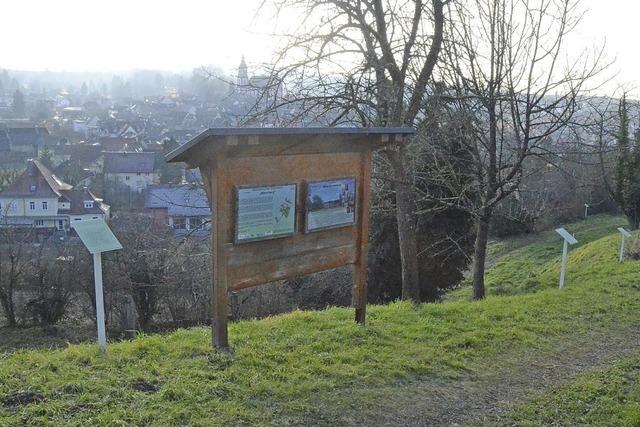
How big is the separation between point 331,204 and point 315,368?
1.80 metres

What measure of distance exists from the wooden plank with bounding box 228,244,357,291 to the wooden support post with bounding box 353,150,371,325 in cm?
11

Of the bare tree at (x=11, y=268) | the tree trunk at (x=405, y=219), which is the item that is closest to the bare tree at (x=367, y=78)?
the tree trunk at (x=405, y=219)

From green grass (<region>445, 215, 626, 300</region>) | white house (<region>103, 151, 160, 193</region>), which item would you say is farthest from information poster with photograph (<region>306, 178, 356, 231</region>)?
white house (<region>103, 151, 160, 193</region>)

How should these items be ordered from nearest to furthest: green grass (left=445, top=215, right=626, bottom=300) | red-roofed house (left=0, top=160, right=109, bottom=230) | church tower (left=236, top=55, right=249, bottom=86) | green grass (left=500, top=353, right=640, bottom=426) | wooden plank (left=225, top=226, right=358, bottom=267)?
green grass (left=500, top=353, right=640, bottom=426) → wooden plank (left=225, top=226, right=358, bottom=267) → church tower (left=236, top=55, right=249, bottom=86) → green grass (left=445, top=215, right=626, bottom=300) → red-roofed house (left=0, top=160, right=109, bottom=230)

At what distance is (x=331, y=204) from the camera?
660cm

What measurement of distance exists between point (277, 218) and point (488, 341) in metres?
3.00

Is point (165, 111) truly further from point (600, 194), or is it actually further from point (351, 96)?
point (351, 96)

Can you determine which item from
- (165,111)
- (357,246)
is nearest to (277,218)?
(357,246)

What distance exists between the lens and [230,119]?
1040cm

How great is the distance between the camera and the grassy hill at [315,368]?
4621 millimetres

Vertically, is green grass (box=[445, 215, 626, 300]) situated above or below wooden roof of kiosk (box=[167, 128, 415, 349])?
below

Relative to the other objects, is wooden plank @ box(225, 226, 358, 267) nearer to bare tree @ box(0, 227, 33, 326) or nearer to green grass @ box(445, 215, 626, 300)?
green grass @ box(445, 215, 626, 300)

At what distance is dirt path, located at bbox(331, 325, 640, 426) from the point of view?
4980 millimetres

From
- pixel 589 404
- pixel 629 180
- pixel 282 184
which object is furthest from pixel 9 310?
pixel 629 180
